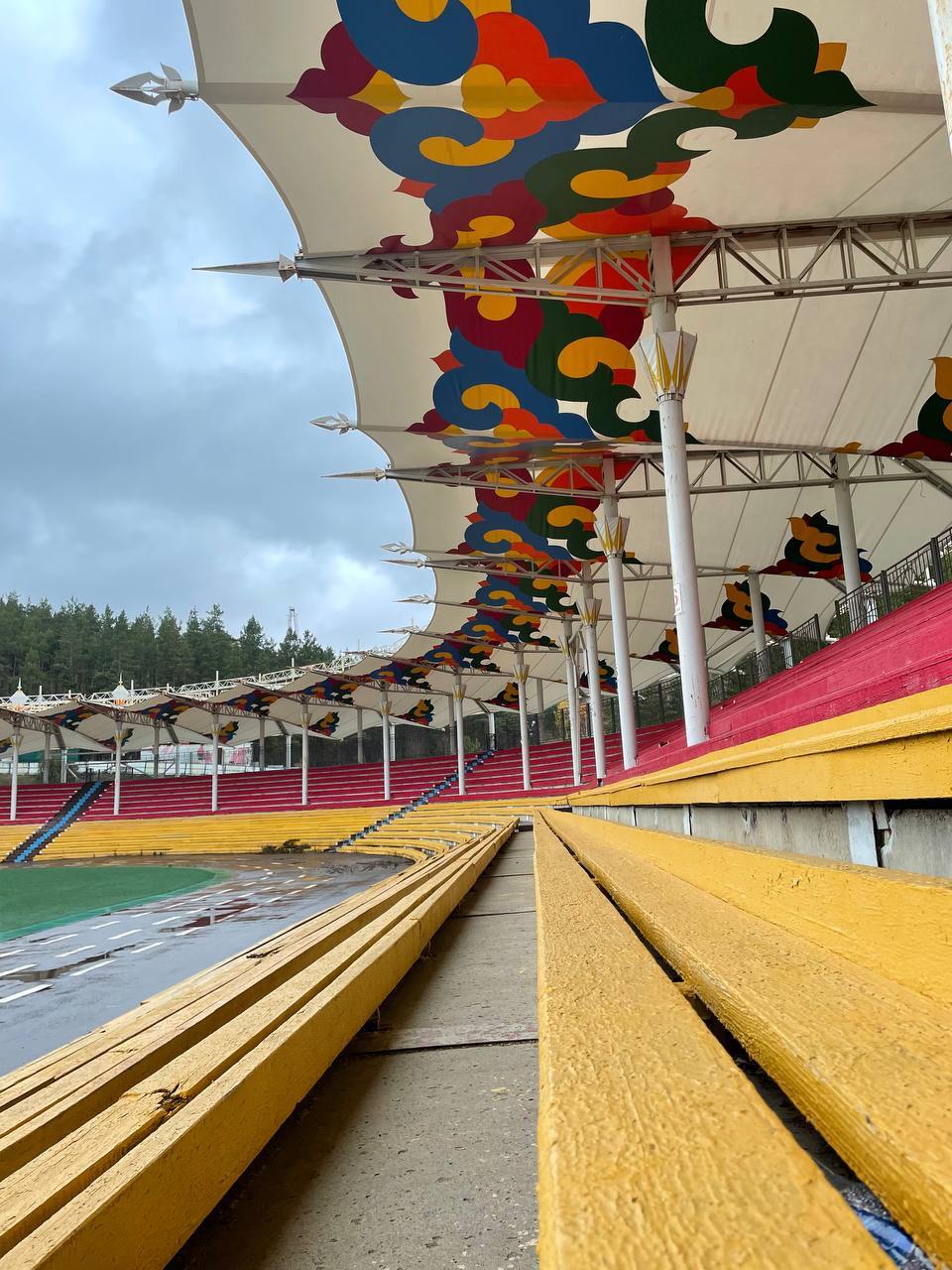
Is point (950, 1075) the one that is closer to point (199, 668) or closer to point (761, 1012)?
point (761, 1012)

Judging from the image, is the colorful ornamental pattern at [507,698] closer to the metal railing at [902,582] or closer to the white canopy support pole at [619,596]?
the white canopy support pole at [619,596]

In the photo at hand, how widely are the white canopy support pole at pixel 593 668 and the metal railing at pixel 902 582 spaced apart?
23.6ft

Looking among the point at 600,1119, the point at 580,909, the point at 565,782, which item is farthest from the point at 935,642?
the point at 565,782

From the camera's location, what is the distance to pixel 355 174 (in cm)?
920

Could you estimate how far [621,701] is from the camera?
16547 millimetres

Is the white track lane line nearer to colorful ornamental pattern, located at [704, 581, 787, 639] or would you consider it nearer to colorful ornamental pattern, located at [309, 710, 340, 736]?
colorful ornamental pattern, located at [704, 581, 787, 639]

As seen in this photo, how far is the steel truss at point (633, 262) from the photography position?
999 centimetres

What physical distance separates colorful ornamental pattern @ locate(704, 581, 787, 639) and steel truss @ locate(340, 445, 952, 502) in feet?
24.1

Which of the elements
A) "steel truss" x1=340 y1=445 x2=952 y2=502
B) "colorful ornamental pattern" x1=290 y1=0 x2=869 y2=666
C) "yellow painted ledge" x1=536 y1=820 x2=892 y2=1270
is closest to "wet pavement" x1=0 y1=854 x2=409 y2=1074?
"yellow painted ledge" x1=536 y1=820 x2=892 y2=1270

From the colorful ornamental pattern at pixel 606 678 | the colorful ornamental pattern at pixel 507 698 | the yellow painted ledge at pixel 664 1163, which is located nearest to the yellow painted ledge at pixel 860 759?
the yellow painted ledge at pixel 664 1163

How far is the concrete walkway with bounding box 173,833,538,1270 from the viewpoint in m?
1.08

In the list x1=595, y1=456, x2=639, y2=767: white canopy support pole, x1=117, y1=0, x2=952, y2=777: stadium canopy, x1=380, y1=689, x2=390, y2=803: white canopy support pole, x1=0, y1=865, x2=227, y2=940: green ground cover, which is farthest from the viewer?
x1=380, y1=689, x2=390, y2=803: white canopy support pole

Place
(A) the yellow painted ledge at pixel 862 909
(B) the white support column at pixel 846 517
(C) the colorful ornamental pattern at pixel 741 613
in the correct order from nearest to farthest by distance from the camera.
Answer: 1. (A) the yellow painted ledge at pixel 862 909
2. (B) the white support column at pixel 846 517
3. (C) the colorful ornamental pattern at pixel 741 613

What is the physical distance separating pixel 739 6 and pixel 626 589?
1964 cm
